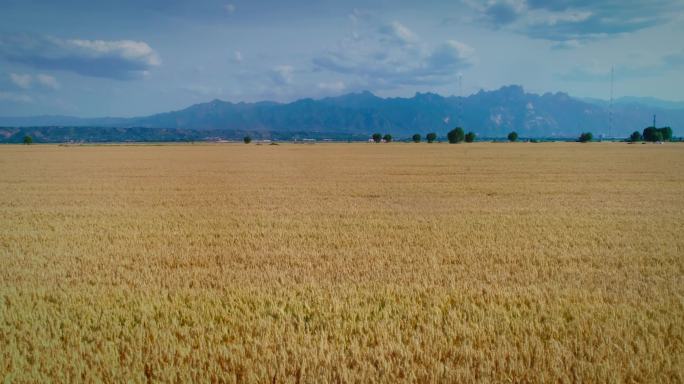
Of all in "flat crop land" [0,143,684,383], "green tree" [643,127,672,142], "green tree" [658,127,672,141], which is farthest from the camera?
"green tree" [658,127,672,141]

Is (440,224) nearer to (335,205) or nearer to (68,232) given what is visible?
(335,205)

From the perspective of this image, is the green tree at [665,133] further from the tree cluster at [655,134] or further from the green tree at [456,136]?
the green tree at [456,136]

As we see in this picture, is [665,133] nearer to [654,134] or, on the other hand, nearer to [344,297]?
[654,134]

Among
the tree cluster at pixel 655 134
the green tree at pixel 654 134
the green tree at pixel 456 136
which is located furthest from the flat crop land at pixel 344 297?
the tree cluster at pixel 655 134

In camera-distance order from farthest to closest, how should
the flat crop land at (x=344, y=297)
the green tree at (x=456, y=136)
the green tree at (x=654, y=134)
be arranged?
the green tree at (x=456, y=136) < the green tree at (x=654, y=134) < the flat crop land at (x=344, y=297)

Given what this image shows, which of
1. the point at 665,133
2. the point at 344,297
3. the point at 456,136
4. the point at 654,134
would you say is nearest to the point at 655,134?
the point at 654,134

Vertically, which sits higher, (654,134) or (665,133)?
(665,133)

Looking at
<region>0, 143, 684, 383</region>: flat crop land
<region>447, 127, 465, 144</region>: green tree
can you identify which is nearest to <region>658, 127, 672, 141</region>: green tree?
<region>447, 127, 465, 144</region>: green tree

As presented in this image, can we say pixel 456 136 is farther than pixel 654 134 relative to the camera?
Yes

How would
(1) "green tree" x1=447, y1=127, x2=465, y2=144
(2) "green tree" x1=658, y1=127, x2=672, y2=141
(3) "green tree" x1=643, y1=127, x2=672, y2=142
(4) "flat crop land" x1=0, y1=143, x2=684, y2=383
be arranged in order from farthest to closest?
(1) "green tree" x1=447, y1=127, x2=465, y2=144 → (2) "green tree" x1=658, y1=127, x2=672, y2=141 → (3) "green tree" x1=643, y1=127, x2=672, y2=142 → (4) "flat crop land" x1=0, y1=143, x2=684, y2=383

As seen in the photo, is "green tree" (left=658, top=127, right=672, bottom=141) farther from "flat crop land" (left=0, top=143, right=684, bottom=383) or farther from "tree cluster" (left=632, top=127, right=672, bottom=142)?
"flat crop land" (left=0, top=143, right=684, bottom=383)

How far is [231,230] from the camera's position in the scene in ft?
45.1

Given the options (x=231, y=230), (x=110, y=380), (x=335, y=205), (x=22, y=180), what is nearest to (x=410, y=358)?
(x=110, y=380)

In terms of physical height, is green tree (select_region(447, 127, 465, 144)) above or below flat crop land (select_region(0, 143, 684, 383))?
above
